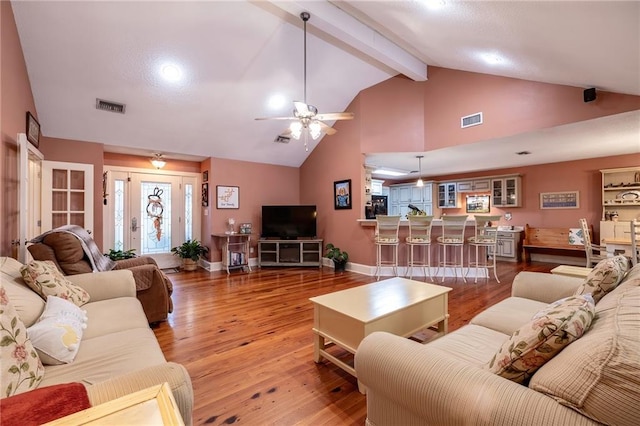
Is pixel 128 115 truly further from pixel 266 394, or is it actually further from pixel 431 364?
pixel 431 364

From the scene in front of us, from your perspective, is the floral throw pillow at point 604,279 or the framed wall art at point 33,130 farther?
the framed wall art at point 33,130

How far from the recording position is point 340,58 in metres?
4.40

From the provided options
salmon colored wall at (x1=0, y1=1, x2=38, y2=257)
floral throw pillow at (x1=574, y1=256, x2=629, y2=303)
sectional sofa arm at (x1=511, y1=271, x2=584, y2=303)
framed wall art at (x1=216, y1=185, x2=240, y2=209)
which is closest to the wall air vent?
framed wall art at (x1=216, y1=185, x2=240, y2=209)

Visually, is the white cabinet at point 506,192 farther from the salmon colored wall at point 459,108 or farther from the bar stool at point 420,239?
the bar stool at point 420,239

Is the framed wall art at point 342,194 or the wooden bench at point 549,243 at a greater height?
the framed wall art at point 342,194

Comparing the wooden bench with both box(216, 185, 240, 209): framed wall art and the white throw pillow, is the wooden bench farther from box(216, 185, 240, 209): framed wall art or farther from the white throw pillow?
the white throw pillow

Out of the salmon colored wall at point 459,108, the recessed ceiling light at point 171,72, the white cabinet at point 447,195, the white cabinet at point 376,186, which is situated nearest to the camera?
the salmon colored wall at point 459,108

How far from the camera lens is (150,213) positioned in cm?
559

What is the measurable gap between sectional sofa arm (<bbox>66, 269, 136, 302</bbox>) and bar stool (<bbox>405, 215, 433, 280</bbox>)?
407 centimetres

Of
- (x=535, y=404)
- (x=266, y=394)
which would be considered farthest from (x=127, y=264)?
(x=535, y=404)

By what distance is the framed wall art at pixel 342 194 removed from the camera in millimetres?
5422

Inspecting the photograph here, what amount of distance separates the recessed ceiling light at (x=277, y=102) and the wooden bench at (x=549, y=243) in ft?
20.5

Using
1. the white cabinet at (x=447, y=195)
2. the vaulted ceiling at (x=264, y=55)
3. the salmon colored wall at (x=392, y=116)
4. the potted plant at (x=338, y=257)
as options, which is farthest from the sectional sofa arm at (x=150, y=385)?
the white cabinet at (x=447, y=195)

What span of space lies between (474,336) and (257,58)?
422 cm
